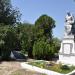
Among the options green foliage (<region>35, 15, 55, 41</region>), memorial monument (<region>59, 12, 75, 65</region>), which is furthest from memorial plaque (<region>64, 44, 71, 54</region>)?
green foliage (<region>35, 15, 55, 41</region>)

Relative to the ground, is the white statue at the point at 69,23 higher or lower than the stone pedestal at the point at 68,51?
higher

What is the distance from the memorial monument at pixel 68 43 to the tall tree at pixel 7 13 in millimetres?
7605

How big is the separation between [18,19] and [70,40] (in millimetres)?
9000

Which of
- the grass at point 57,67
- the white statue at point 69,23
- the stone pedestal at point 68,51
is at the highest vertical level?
the white statue at point 69,23

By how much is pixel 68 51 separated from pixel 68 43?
0.86 m

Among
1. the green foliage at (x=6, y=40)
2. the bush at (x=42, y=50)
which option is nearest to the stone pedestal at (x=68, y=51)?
the bush at (x=42, y=50)

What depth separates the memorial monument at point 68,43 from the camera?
84.3ft

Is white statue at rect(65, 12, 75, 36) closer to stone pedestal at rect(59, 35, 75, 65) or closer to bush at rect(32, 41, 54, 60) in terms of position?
stone pedestal at rect(59, 35, 75, 65)

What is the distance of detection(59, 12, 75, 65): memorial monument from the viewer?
25.7m

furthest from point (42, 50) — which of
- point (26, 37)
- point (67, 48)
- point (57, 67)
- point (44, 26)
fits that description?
point (57, 67)

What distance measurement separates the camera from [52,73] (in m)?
18.6

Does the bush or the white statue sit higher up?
the white statue

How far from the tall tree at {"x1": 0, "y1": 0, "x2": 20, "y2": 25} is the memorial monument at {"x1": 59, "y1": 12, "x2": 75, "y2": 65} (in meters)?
7.61

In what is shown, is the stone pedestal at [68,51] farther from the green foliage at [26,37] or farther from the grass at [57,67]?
the green foliage at [26,37]
